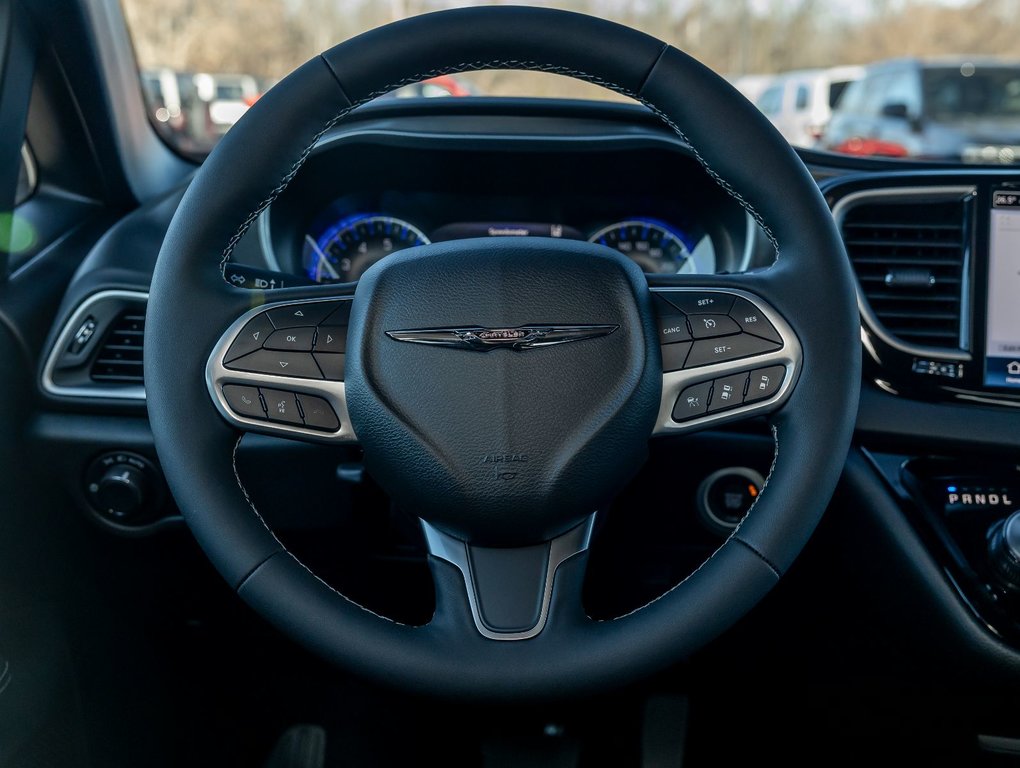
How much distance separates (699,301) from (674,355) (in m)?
0.07

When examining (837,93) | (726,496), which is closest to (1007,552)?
(726,496)

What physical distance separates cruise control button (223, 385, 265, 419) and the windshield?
29 centimetres

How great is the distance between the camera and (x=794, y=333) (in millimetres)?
1109

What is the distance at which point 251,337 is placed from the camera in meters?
1.11

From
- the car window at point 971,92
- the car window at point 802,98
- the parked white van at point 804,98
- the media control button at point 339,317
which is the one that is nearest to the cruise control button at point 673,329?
the media control button at point 339,317

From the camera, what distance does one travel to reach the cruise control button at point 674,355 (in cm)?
113

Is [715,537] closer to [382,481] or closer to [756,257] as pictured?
[756,257]

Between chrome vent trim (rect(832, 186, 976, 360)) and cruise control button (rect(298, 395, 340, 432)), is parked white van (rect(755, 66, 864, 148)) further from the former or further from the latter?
cruise control button (rect(298, 395, 340, 432))

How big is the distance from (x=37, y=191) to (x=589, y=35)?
4.21 ft

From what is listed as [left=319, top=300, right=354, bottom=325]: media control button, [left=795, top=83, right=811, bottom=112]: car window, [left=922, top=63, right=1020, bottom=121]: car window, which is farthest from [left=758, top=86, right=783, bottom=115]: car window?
[left=319, top=300, right=354, bottom=325]: media control button

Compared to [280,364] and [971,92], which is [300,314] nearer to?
[280,364]

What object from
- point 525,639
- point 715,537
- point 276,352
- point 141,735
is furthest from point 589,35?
point 141,735

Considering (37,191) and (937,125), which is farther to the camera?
(937,125)

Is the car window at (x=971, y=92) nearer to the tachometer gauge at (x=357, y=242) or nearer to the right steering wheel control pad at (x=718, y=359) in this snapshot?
the tachometer gauge at (x=357, y=242)
